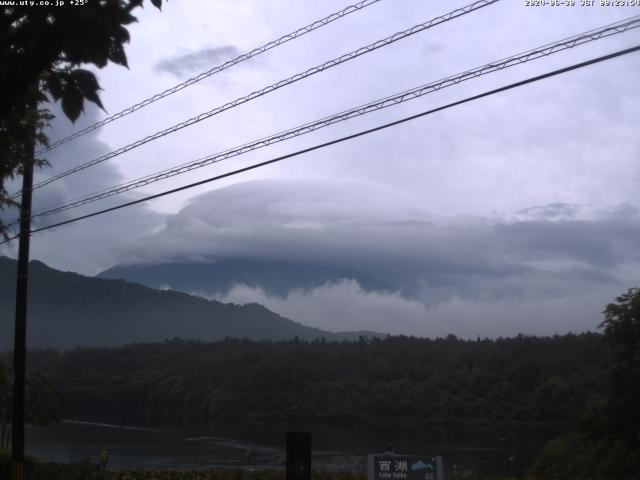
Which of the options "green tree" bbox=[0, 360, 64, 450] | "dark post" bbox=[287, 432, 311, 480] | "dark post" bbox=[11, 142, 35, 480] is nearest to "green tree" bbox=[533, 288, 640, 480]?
"dark post" bbox=[287, 432, 311, 480]

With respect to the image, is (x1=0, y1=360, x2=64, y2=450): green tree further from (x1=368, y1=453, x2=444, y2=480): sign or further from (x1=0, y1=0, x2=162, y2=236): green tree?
(x1=0, y1=0, x2=162, y2=236): green tree

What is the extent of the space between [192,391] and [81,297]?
203 ft

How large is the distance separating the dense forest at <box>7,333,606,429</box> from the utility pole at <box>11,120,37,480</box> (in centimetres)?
3838

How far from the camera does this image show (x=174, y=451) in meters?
40.3

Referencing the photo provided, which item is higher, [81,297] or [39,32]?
[81,297]

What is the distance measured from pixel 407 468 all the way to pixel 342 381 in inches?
2519

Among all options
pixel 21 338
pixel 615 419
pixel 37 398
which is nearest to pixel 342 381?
pixel 37 398

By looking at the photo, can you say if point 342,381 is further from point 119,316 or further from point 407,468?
point 119,316

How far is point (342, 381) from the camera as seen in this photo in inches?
2968

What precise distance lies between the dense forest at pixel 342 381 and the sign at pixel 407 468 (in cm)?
3812

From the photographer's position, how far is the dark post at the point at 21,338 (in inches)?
609

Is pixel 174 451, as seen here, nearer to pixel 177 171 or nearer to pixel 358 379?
pixel 177 171

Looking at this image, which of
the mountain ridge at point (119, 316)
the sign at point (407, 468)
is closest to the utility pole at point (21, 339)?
the sign at point (407, 468)

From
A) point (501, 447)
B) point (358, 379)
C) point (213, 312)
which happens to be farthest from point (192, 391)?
point (213, 312)
